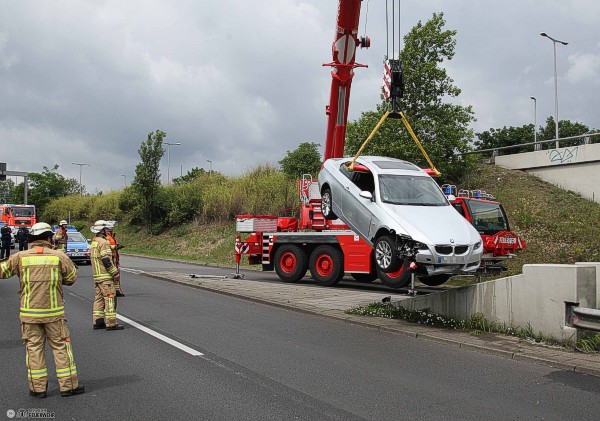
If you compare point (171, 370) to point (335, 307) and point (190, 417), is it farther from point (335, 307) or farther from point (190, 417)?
point (335, 307)

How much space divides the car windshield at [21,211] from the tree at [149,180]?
30.1 ft

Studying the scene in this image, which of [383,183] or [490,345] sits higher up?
[383,183]

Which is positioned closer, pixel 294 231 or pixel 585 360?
pixel 585 360

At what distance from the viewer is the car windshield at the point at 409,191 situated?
9.61 metres

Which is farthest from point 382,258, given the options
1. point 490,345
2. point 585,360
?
point 585,360

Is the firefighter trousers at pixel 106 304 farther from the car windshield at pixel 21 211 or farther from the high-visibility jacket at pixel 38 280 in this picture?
the car windshield at pixel 21 211

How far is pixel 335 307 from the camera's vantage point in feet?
36.8

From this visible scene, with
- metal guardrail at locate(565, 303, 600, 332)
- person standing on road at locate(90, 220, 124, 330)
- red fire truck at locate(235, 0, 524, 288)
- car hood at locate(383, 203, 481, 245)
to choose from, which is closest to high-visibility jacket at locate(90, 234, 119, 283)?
person standing on road at locate(90, 220, 124, 330)

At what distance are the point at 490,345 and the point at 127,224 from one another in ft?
136

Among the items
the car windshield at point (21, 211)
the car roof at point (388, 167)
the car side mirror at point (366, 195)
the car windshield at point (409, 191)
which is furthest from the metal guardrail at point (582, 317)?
the car windshield at point (21, 211)

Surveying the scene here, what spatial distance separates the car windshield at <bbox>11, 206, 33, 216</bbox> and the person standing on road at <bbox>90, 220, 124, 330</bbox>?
126 ft

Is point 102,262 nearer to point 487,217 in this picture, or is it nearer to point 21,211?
point 487,217

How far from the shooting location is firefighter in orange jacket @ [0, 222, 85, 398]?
201 inches

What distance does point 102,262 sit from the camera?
885 cm
